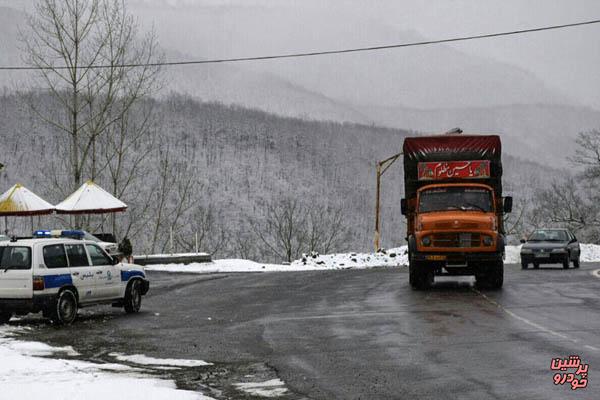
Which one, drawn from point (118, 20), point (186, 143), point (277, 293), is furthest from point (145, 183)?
point (277, 293)

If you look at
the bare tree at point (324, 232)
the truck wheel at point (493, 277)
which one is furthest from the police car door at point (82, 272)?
the bare tree at point (324, 232)

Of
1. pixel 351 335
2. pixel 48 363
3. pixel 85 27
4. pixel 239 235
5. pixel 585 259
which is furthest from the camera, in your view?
pixel 239 235

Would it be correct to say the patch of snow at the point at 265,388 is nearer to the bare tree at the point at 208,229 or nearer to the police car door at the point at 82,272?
the police car door at the point at 82,272

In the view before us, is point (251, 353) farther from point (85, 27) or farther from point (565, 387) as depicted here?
point (85, 27)

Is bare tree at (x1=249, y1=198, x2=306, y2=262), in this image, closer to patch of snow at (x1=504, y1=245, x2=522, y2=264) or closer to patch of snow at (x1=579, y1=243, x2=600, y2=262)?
patch of snow at (x1=579, y1=243, x2=600, y2=262)

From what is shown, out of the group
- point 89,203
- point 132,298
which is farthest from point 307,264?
point 132,298

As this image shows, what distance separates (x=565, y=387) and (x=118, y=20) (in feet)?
143

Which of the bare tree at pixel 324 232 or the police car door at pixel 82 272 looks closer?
the police car door at pixel 82 272

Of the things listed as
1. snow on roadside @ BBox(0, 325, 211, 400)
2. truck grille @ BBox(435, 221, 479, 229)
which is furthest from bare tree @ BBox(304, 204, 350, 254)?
snow on roadside @ BBox(0, 325, 211, 400)

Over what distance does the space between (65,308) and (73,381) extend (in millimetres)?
7264

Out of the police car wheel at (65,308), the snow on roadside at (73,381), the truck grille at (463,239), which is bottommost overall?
the snow on roadside at (73,381)

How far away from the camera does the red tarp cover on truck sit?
2345 cm

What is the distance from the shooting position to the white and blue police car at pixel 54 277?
15.9 meters

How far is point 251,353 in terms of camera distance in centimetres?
1195
